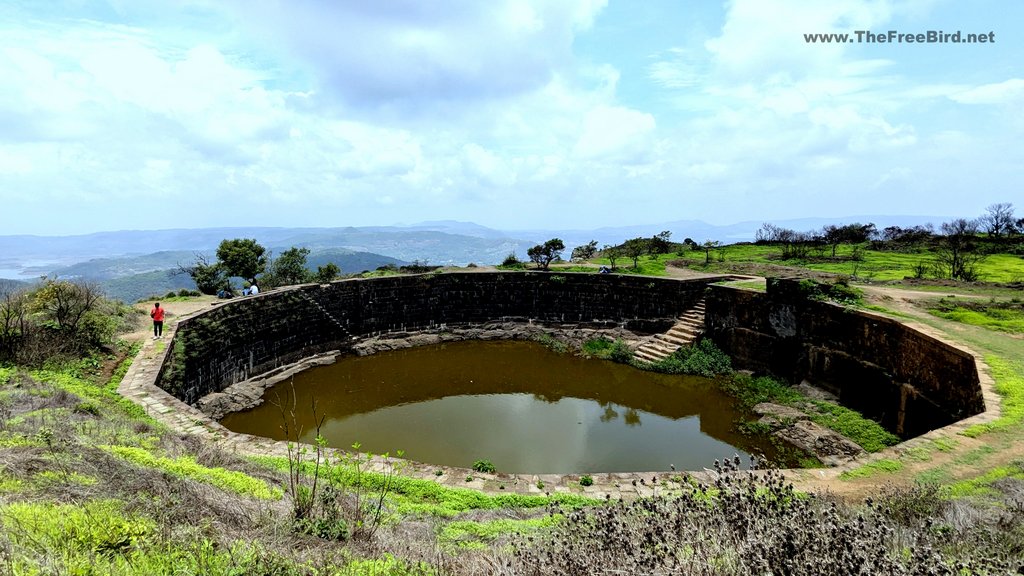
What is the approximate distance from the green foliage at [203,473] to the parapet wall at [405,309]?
7.45 meters

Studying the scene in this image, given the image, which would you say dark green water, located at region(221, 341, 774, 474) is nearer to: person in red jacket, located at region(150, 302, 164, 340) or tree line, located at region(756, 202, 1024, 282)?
person in red jacket, located at region(150, 302, 164, 340)

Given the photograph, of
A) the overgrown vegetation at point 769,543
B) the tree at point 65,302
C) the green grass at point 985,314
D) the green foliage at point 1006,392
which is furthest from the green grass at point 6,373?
the green grass at point 985,314

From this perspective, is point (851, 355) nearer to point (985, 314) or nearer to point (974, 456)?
point (985, 314)

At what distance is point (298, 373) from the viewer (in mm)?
13789

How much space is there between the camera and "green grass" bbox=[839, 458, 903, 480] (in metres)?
6.05

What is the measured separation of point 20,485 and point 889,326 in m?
13.6

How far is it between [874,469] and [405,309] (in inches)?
539

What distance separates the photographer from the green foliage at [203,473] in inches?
180

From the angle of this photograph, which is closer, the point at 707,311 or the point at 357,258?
the point at 707,311

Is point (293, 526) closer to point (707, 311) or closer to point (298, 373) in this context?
point (298, 373)

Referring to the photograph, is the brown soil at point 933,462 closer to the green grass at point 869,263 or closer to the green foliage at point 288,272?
the green grass at point 869,263

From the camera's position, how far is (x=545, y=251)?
20.5 metres

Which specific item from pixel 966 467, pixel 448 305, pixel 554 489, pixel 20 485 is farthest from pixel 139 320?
pixel 966 467

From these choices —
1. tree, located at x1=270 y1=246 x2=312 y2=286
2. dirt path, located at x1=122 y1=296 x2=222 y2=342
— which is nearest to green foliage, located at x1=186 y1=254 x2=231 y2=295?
dirt path, located at x1=122 y1=296 x2=222 y2=342
